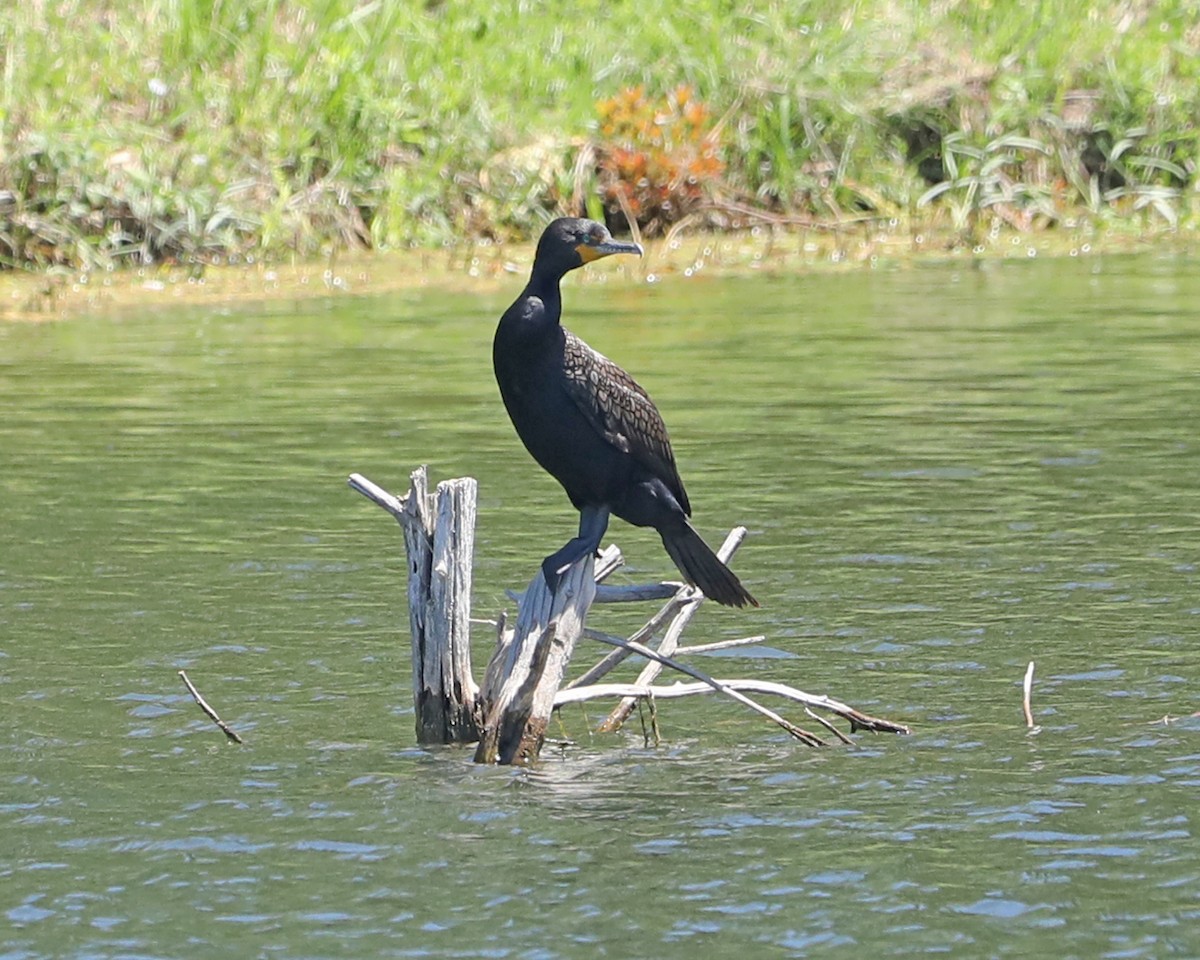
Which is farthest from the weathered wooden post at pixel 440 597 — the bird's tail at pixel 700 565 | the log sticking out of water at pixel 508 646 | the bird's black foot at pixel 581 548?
the bird's tail at pixel 700 565

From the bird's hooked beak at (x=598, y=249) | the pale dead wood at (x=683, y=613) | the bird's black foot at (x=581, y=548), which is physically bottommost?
the pale dead wood at (x=683, y=613)

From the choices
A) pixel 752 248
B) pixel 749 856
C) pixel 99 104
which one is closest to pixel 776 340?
pixel 752 248

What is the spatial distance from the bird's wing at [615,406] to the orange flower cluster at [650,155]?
11.0 m

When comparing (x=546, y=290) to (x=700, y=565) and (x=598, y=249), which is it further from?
(x=700, y=565)

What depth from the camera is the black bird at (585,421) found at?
19.6 feet

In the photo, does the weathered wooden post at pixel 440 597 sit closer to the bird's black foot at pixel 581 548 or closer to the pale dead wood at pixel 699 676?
the bird's black foot at pixel 581 548

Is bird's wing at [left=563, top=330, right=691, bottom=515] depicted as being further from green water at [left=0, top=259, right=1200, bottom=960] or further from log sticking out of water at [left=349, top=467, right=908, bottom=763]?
green water at [left=0, top=259, right=1200, bottom=960]

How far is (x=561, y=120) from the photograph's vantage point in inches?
695

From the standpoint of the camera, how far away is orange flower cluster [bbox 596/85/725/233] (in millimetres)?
17125

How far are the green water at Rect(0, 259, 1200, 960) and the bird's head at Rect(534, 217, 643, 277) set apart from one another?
1392mm

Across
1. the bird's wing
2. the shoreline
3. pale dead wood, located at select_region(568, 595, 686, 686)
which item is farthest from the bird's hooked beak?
the shoreline

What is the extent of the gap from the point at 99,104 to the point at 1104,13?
9.07 m

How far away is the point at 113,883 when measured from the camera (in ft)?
17.3

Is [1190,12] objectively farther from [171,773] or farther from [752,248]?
[171,773]
